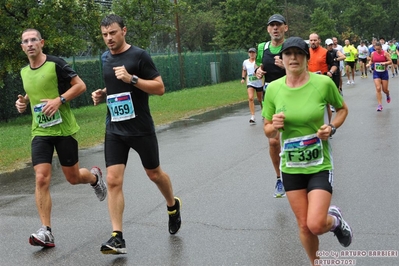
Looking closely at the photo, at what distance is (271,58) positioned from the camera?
826 centimetres

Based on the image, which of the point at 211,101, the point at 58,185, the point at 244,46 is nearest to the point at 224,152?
the point at 58,185

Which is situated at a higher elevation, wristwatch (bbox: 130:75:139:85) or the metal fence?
wristwatch (bbox: 130:75:139:85)

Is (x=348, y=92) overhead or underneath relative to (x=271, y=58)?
underneath

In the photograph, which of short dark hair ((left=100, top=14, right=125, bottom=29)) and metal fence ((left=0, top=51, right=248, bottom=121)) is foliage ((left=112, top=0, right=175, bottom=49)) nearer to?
metal fence ((left=0, top=51, right=248, bottom=121))

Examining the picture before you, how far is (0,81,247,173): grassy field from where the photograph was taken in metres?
13.5

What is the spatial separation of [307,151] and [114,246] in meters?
1.95

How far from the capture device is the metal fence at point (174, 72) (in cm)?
2330

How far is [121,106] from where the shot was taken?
614 centimetres

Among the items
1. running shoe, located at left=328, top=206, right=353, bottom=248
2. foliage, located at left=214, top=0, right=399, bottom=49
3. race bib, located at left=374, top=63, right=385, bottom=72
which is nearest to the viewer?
running shoe, located at left=328, top=206, right=353, bottom=248

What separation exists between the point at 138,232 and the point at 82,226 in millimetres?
746

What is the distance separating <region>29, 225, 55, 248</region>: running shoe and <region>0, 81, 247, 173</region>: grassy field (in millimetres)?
5606

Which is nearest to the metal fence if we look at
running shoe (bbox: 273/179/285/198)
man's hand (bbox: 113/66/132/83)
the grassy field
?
the grassy field

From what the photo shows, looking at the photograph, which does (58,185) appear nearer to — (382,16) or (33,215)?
(33,215)

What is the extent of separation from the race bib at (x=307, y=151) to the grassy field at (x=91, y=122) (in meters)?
7.87
